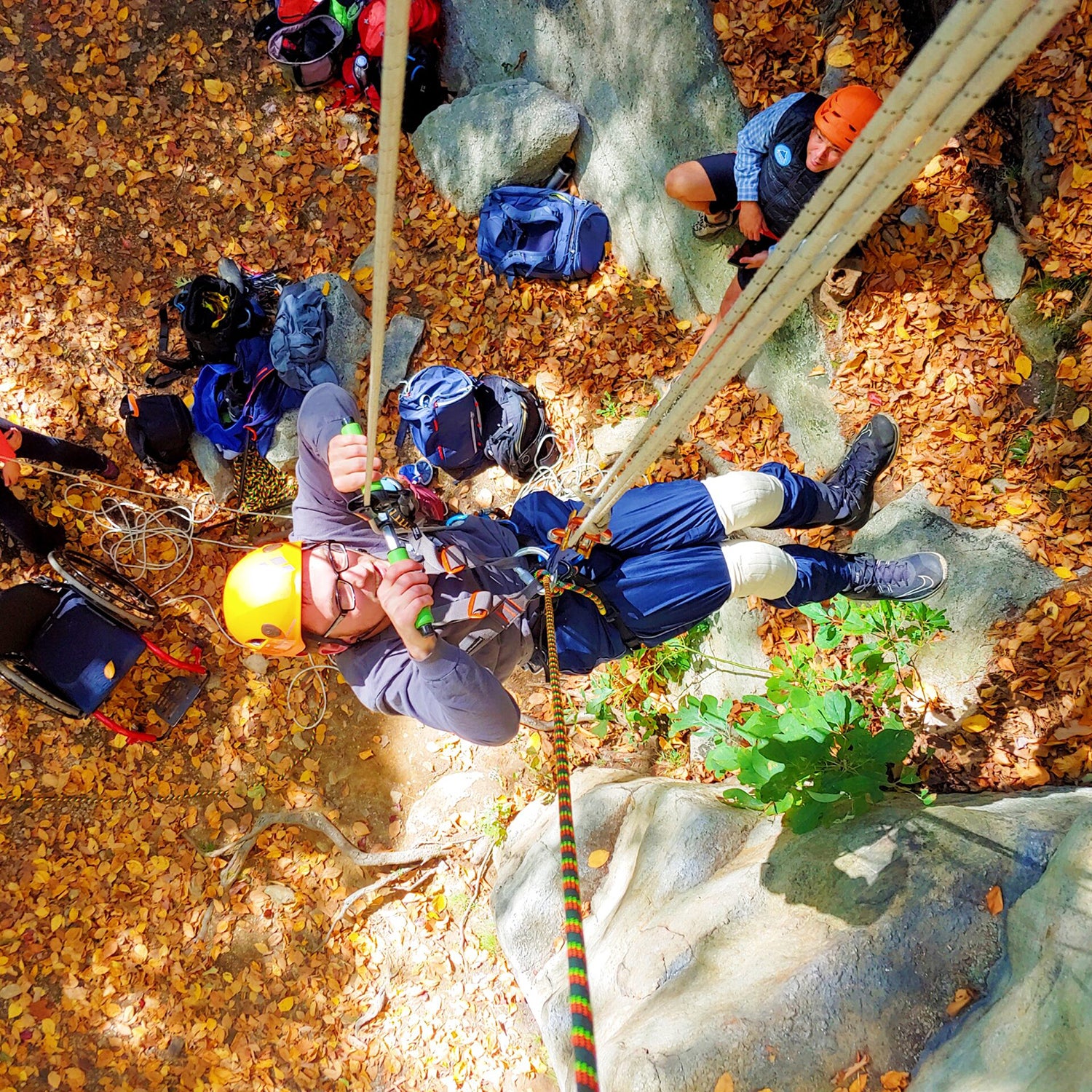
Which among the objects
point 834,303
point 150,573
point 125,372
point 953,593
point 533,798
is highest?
point 834,303

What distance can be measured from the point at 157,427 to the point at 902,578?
4.96 metres

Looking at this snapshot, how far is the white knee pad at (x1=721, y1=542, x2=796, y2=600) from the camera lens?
3137mm

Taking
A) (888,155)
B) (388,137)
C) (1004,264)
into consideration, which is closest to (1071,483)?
(1004,264)

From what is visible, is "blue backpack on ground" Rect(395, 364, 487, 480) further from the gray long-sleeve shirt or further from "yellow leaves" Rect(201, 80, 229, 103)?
"yellow leaves" Rect(201, 80, 229, 103)

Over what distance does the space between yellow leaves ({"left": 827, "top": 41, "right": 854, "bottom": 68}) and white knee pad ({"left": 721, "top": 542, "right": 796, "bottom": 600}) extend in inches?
111

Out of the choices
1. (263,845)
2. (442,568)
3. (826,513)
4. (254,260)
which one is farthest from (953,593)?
(254,260)

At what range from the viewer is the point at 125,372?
5.63 m

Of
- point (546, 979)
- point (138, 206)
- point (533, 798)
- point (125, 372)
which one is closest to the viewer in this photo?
point (546, 979)

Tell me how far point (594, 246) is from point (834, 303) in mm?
1835

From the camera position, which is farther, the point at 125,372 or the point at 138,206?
the point at 138,206

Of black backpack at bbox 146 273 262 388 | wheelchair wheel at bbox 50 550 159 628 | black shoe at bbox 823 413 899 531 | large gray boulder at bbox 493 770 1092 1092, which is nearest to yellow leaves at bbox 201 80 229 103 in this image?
black backpack at bbox 146 273 262 388

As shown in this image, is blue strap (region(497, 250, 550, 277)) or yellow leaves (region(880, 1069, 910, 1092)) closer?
yellow leaves (region(880, 1069, 910, 1092))

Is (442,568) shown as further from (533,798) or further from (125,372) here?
(125,372)

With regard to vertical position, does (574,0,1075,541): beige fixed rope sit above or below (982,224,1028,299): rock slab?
above
